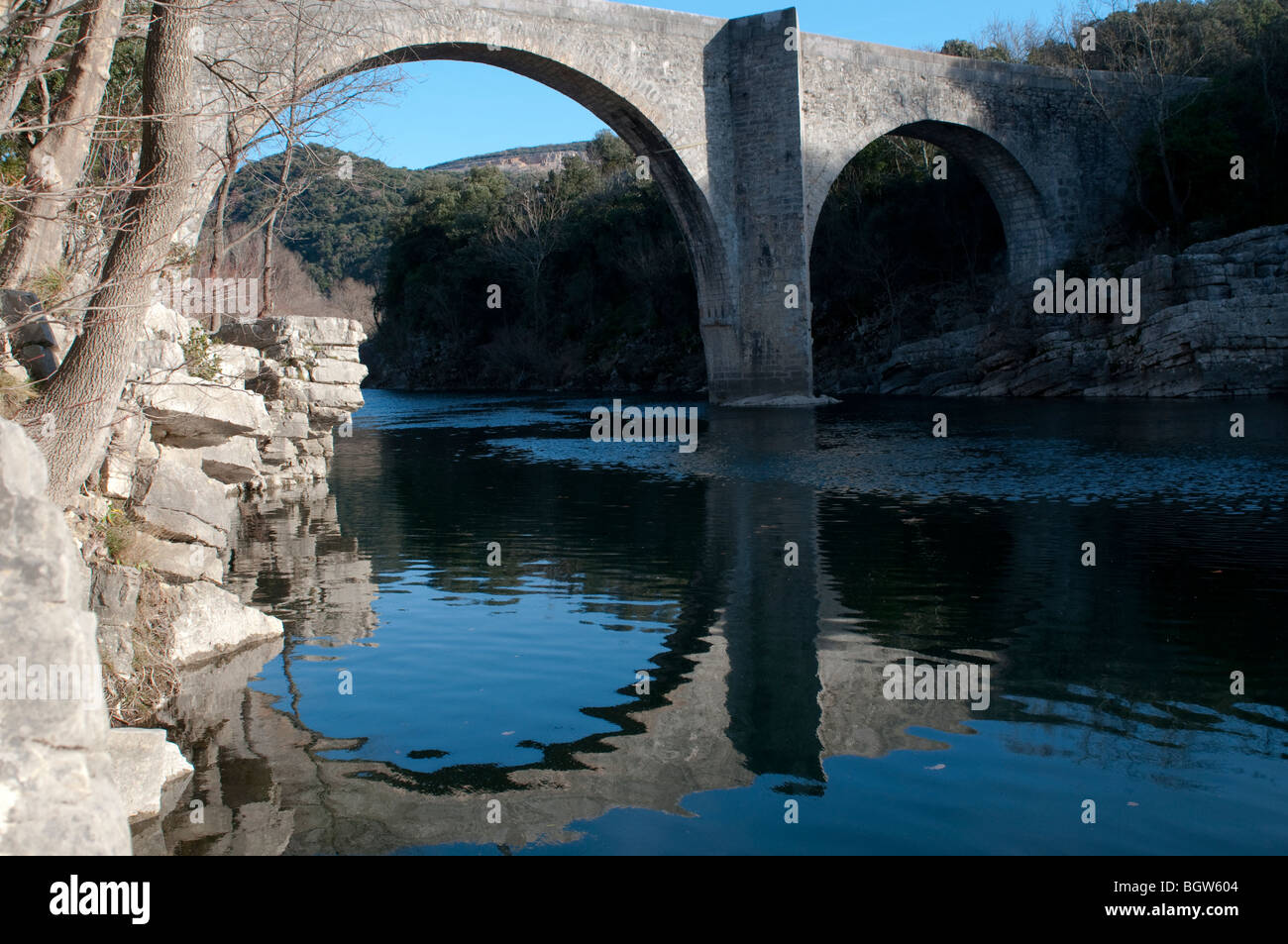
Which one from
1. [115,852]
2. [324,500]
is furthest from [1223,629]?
[324,500]

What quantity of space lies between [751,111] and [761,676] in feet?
66.1

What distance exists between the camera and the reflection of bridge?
12.0 feet

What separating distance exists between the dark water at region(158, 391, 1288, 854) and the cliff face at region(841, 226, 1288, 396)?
12.2 metres

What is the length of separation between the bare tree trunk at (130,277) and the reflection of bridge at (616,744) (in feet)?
3.92

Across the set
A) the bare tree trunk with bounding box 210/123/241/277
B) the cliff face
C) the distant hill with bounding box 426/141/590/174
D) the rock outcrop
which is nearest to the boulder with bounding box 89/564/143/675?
the bare tree trunk with bounding box 210/123/241/277

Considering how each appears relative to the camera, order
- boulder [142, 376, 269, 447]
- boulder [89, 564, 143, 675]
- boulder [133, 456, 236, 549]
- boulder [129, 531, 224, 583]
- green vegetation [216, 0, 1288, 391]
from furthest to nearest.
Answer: green vegetation [216, 0, 1288, 391], boulder [142, 376, 269, 447], boulder [133, 456, 236, 549], boulder [129, 531, 224, 583], boulder [89, 564, 143, 675]

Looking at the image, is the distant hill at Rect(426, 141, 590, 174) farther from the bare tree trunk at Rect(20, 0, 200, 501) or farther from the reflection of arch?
the bare tree trunk at Rect(20, 0, 200, 501)

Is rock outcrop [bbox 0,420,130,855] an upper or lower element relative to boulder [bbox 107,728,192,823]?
upper

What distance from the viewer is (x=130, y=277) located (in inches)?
205

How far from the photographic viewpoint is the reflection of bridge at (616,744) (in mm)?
3656

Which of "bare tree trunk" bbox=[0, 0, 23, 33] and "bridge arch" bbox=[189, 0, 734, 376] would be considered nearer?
"bare tree trunk" bbox=[0, 0, 23, 33]

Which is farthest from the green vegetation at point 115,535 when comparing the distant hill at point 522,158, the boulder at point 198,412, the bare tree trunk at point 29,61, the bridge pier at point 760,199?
the distant hill at point 522,158

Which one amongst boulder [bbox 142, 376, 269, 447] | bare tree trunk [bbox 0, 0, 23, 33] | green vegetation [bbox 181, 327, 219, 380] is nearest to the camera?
bare tree trunk [bbox 0, 0, 23, 33]

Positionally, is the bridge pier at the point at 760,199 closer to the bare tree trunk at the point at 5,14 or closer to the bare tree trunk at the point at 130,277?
the bare tree trunk at the point at 130,277
